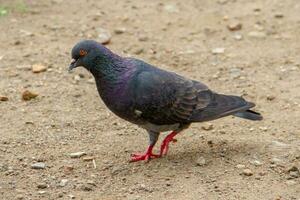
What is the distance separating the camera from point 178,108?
5969 millimetres

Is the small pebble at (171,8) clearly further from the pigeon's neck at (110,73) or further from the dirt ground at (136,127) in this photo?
the pigeon's neck at (110,73)

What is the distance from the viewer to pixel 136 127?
676cm

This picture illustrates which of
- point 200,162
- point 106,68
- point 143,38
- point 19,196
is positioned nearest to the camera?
point 19,196

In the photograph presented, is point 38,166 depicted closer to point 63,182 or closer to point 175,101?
point 63,182

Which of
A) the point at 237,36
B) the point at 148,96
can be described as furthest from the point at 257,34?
the point at 148,96

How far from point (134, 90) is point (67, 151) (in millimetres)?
881

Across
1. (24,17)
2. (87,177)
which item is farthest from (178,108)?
(24,17)

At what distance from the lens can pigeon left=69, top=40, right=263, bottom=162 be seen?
5.76 meters

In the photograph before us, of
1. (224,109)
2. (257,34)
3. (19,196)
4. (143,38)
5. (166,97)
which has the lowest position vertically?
(19,196)

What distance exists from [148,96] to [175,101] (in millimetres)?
290

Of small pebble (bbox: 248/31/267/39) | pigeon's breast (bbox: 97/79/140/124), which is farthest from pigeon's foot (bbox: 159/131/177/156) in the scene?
small pebble (bbox: 248/31/267/39)

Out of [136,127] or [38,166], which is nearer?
[38,166]

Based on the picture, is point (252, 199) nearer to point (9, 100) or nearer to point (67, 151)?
point (67, 151)

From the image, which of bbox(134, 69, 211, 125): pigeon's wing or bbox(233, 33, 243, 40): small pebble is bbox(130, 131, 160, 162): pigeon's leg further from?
bbox(233, 33, 243, 40): small pebble
